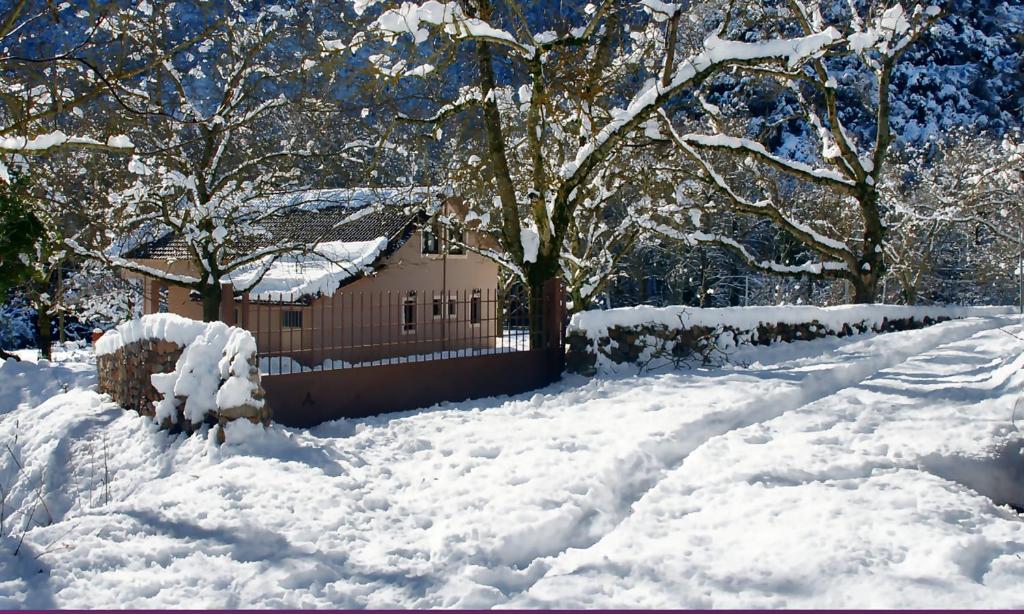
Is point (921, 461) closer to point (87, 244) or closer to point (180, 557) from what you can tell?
point (180, 557)

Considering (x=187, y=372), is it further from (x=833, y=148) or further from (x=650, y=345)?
(x=833, y=148)

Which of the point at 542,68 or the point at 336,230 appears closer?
the point at 542,68

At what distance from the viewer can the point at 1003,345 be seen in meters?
12.7

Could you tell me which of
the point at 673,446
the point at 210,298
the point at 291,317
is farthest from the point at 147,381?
the point at 291,317

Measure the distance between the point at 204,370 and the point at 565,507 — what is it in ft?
14.9

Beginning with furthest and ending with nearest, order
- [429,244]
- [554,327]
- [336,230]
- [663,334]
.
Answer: [429,244], [336,230], [663,334], [554,327]

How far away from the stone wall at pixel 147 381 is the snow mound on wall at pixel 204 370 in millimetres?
57

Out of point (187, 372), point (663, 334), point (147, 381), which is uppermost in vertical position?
point (663, 334)

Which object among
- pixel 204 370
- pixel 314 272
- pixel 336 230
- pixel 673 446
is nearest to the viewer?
pixel 673 446

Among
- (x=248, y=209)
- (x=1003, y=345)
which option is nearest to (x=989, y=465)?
(x=1003, y=345)

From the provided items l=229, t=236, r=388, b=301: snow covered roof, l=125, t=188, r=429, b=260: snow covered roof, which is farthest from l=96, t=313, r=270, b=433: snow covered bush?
l=125, t=188, r=429, b=260: snow covered roof

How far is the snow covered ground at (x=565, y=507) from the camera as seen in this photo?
153 inches

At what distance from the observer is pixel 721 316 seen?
12.3 meters

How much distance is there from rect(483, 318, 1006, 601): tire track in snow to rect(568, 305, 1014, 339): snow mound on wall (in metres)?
1.21
